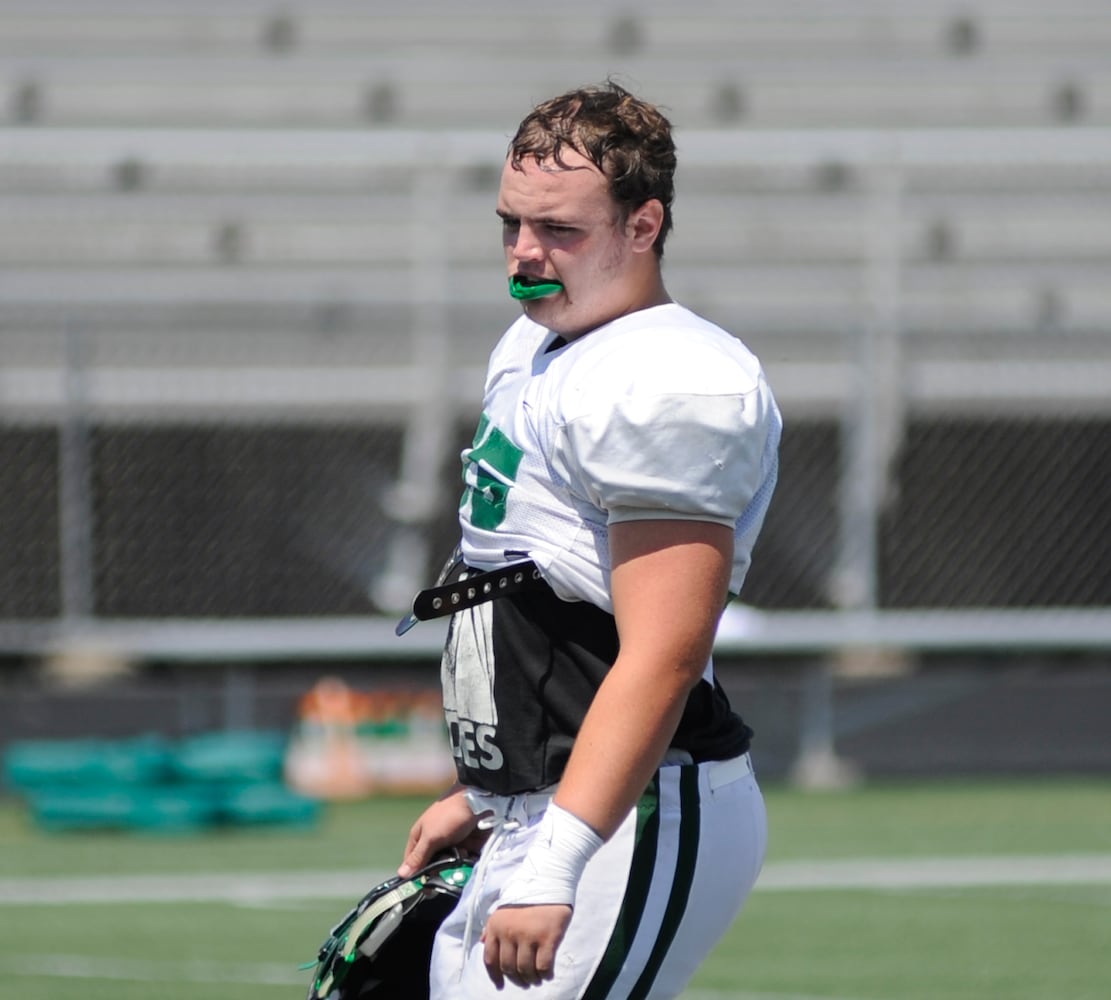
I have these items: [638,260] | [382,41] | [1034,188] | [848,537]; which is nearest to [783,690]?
[848,537]

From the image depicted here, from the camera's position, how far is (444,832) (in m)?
2.81

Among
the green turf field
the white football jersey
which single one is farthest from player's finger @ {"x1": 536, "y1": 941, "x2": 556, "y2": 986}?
the green turf field

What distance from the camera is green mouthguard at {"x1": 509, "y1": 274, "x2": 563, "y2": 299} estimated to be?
2568mm

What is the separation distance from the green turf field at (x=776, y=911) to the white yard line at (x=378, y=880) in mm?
22

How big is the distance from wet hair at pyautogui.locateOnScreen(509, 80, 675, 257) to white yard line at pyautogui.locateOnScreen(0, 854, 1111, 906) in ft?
16.5

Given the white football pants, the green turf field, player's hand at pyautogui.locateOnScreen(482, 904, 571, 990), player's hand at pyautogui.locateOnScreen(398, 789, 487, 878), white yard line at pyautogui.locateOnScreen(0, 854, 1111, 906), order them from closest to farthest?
player's hand at pyautogui.locateOnScreen(482, 904, 571, 990) → the white football pants → player's hand at pyautogui.locateOnScreen(398, 789, 487, 878) → the green turf field → white yard line at pyautogui.locateOnScreen(0, 854, 1111, 906)

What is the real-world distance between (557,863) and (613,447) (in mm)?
475

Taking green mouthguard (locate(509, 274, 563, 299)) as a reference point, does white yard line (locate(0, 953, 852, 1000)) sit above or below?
below

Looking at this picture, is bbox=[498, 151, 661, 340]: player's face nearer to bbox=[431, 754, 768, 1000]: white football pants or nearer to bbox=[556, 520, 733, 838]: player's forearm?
bbox=[556, 520, 733, 838]: player's forearm

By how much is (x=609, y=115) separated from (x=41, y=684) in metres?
8.80

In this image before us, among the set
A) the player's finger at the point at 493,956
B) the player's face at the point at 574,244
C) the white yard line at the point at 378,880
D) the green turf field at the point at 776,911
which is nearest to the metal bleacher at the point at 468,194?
the green turf field at the point at 776,911

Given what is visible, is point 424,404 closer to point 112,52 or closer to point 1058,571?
point 1058,571

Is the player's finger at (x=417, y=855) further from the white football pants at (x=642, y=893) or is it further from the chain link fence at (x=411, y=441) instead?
the chain link fence at (x=411, y=441)

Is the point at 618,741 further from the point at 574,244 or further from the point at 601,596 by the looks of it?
the point at 574,244
